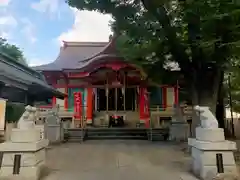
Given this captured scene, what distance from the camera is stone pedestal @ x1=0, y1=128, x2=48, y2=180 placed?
215 inches

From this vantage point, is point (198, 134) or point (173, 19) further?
Answer: point (173, 19)

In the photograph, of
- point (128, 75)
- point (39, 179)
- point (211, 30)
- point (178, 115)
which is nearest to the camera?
point (39, 179)

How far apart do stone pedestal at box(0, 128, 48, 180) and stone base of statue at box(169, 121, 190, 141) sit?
9.03 metres

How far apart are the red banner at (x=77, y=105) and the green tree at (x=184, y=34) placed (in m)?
7.05

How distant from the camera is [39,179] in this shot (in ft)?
18.9

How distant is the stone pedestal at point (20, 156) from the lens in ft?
17.9

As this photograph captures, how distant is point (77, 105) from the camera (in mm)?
16766

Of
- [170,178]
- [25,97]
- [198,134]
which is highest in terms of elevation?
[25,97]

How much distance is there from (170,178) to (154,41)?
520cm

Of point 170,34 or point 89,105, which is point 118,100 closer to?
point 89,105

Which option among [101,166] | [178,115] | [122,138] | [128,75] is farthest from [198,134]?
[128,75]

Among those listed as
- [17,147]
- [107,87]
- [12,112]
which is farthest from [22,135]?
[107,87]

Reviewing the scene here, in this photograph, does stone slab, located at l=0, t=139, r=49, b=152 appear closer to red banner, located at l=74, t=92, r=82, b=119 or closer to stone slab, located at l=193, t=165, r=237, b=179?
stone slab, located at l=193, t=165, r=237, b=179

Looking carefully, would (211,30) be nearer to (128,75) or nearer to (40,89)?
(40,89)
